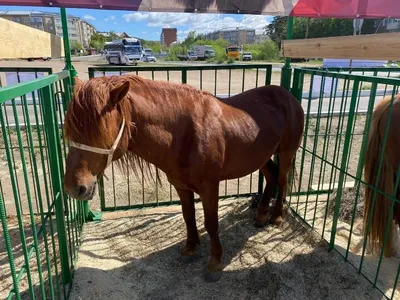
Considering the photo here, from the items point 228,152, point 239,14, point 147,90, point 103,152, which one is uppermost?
point 239,14

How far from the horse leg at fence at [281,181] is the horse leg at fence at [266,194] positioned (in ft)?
0.33

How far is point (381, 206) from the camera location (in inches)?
100

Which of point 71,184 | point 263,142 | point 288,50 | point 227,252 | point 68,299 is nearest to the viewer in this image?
point 71,184

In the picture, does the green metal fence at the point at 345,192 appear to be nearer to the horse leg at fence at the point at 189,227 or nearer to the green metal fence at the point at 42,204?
the horse leg at fence at the point at 189,227

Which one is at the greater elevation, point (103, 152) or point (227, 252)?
point (103, 152)

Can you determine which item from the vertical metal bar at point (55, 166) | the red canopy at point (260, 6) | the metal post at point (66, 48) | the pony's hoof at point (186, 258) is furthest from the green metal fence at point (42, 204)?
the pony's hoof at point (186, 258)

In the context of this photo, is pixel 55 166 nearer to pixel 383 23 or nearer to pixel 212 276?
pixel 212 276

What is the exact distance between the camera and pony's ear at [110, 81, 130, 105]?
178 centimetres

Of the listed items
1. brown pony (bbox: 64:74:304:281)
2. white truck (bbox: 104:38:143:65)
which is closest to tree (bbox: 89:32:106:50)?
white truck (bbox: 104:38:143:65)

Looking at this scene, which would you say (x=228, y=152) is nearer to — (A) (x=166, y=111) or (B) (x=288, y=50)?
(A) (x=166, y=111)

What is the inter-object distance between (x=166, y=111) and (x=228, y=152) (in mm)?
681

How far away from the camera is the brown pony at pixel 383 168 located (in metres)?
2.40

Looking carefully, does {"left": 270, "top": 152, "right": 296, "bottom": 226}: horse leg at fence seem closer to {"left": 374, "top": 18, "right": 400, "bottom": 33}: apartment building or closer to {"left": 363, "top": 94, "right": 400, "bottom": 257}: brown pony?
{"left": 363, "top": 94, "right": 400, "bottom": 257}: brown pony

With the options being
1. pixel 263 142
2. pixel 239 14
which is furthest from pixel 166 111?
pixel 239 14
